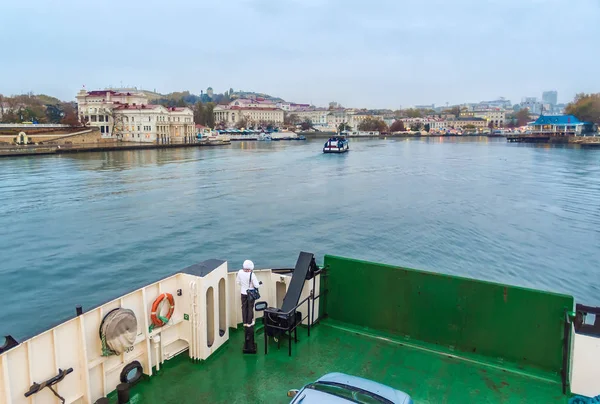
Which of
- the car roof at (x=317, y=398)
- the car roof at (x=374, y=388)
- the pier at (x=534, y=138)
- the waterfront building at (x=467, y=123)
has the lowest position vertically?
the car roof at (x=374, y=388)

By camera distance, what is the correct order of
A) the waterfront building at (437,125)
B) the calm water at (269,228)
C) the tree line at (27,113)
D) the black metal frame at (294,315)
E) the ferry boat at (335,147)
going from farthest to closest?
the waterfront building at (437,125) → the tree line at (27,113) → the ferry boat at (335,147) → the calm water at (269,228) → the black metal frame at (294,315)

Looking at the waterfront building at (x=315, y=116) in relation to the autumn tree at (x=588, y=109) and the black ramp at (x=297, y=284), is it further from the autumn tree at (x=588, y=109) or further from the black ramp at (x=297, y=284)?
the black ramp at (x=297, y=284)

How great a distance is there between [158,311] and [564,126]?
115759 mm

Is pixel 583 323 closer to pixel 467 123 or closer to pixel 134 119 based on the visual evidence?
pixel 134 119

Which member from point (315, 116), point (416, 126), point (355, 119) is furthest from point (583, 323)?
point (355, 119)

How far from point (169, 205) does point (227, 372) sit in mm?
20442

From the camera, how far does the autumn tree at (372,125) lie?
172 meters

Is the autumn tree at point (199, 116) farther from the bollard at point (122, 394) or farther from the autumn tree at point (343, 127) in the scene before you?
the bollard at point (122, 394)

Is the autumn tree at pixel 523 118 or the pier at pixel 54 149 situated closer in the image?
the pier at pixel 54 149

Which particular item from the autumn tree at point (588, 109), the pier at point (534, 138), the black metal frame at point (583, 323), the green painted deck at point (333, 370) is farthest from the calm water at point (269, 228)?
the autumn tree at point (588, 109)

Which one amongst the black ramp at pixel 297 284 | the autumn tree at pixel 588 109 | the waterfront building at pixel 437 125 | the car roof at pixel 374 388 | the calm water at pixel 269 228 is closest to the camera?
the car roof at pixel 374 388

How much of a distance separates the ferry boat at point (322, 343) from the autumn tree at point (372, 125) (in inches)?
6746

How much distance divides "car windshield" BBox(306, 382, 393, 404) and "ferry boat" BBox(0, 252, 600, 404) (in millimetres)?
271

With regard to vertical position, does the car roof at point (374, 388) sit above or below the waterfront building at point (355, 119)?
below
